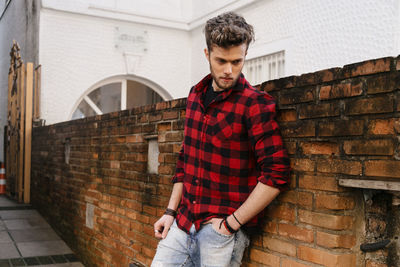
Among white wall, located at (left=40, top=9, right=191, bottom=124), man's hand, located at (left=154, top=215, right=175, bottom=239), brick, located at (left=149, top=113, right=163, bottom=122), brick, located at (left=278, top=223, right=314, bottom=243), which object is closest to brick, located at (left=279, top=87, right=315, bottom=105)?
brick, located at (left=278, top=223, right=314, bottom=243)

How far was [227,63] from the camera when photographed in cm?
202

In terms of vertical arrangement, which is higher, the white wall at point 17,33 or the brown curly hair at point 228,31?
the white wall at point 17,33

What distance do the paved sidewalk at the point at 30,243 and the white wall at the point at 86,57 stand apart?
2.55 m

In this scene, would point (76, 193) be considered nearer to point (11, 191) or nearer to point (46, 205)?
point (46, 205)

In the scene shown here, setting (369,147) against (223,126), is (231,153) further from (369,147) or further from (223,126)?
(369,147)

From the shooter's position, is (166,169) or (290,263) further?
Answer: (166,169)

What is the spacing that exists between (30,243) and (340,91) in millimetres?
5134

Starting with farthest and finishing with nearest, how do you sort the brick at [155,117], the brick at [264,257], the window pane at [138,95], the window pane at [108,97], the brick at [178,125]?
the window pane at [138,95]
the window pane at [108,97]
the brick at [155,117]
the brick at [178,125]
the brick at [264,257]

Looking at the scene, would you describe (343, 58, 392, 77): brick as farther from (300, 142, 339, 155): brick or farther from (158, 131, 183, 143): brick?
(158, 131, 183, 143): brick

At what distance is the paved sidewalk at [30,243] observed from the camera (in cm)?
521

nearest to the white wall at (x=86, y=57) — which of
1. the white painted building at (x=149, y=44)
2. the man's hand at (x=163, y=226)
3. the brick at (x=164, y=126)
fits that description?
the white painted building at (x=149, y=44)

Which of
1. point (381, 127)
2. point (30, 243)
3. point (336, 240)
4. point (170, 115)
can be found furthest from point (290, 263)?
point (30, 243)

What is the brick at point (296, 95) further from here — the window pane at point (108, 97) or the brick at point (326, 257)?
the window pane at point (108, 97)

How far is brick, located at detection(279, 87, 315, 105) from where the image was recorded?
207 centimetres
